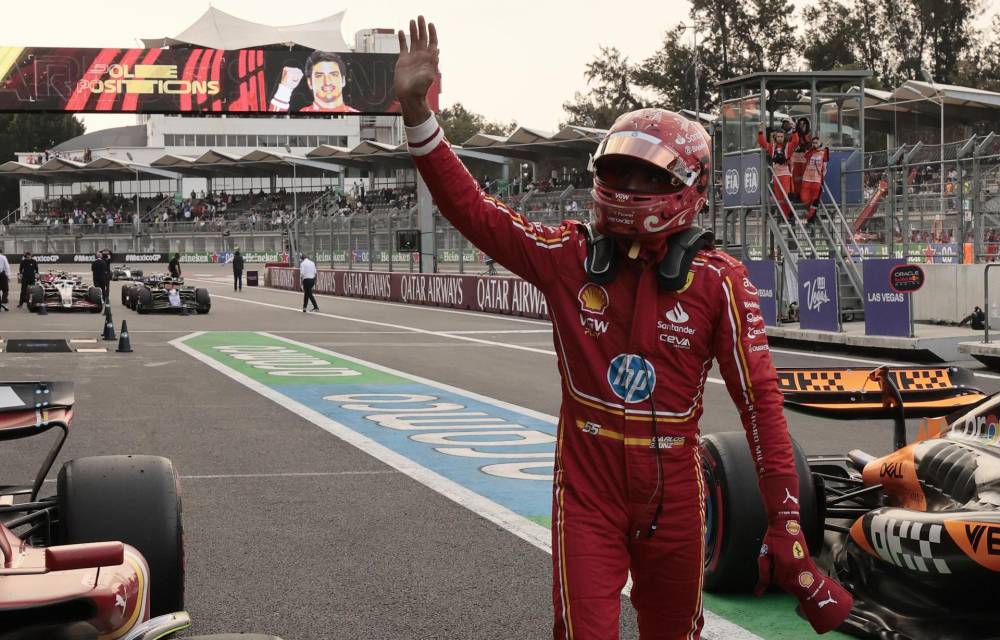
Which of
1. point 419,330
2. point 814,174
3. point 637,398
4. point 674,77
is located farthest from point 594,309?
point 674,77

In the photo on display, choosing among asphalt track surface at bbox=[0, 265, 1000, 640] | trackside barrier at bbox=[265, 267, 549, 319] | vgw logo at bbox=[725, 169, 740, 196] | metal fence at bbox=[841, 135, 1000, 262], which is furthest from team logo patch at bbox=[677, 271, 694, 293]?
vgw logo at bbox=[725, 169, 740, 196]

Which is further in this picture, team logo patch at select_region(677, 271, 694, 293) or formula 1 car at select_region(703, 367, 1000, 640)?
formula 1 car at select_region(703, 367, 1000, 640)

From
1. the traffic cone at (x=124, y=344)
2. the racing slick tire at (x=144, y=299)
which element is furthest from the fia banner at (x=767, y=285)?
the racing slick tire at (x=144, y=299)

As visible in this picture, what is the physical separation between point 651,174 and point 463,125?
129 metres

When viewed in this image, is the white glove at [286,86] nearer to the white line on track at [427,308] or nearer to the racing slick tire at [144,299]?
the white line on track at [427,308]

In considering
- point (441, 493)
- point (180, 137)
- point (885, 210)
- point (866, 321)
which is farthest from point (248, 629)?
point (180, 137)

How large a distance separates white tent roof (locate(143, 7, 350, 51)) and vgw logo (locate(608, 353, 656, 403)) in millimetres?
98241

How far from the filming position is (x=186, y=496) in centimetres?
777

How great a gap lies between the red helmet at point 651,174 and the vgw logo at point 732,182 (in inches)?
776

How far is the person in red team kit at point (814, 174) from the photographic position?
21.2 metres

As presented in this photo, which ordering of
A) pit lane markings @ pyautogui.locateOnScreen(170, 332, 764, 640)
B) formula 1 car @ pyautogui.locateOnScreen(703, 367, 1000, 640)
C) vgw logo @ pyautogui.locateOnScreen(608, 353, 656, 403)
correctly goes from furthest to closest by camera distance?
pit lane markings @ pyautogui.locateOnScreen(170, 332, 764, 640)
formula 1 car @ pyautogui.locateOnScreen(703, 367, 1000, 640)
vgw logo @ pyautogui.locateOnScreen(608, 353, 656, 403)

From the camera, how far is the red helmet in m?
3.45

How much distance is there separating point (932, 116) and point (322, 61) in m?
28.6

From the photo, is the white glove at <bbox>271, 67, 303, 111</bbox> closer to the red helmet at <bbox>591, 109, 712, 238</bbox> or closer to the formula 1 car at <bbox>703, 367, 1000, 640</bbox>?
the formula 1 car at <bbox>703, 367, 1000, 640</bbox>
